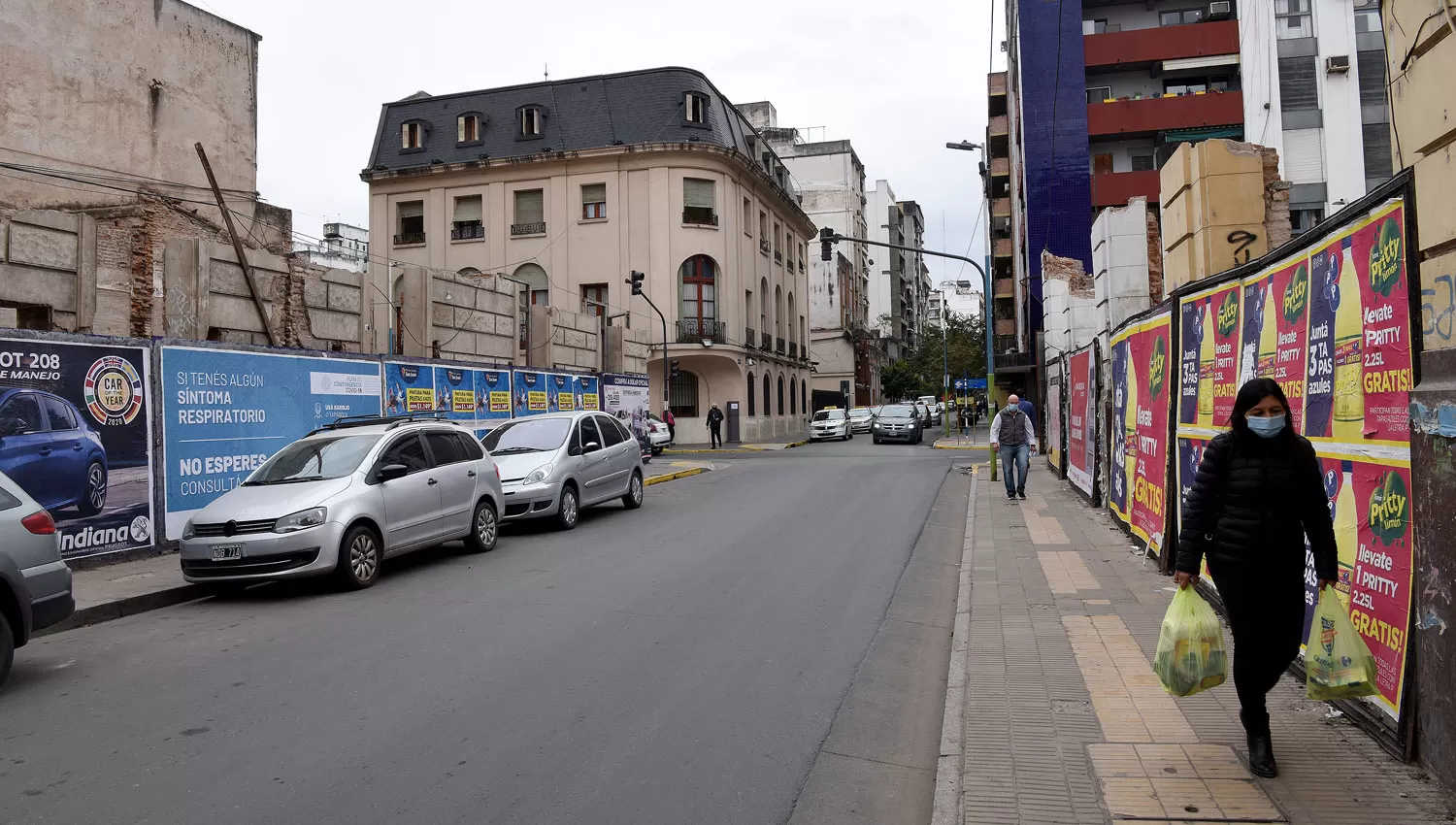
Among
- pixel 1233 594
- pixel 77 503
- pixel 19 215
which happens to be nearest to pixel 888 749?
pixel 1233 594

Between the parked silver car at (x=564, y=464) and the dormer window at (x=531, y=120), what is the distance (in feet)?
98.9

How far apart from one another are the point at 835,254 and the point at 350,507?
6420 centimetres

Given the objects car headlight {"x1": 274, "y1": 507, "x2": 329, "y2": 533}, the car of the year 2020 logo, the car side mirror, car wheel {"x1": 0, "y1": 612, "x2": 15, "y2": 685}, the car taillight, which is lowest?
car wheel {"x1": 0, "y1": 612, "x2": 15, "y2": 685}

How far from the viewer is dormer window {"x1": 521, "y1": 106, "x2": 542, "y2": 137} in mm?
42812

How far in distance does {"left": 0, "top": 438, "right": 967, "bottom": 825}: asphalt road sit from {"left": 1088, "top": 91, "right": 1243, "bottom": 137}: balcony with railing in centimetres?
3523

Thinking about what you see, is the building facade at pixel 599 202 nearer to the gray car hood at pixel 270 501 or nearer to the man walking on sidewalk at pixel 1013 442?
the man walking on sidewalk at pixel 1013 442

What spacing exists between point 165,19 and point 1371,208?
28.8 metres

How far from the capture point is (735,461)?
2931 centimetres

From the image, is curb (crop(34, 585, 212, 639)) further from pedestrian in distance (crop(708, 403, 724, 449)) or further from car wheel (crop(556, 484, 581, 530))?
pedestrian in distance (crop(708, 403, 724, 449))

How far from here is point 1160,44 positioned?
1563 inches

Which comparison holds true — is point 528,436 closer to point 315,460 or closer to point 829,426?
point 315,460

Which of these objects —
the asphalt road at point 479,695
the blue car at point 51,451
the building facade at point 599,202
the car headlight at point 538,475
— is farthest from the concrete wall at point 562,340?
the asphalt road at point 479,695

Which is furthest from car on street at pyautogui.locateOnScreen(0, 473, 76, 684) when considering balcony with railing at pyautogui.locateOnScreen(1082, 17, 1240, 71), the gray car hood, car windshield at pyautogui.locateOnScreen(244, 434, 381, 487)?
balcony with railing at pyautogui.locateOnScreen(1082, 17, 1240, 71)

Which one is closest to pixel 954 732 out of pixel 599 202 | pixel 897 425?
pixel 897 425
